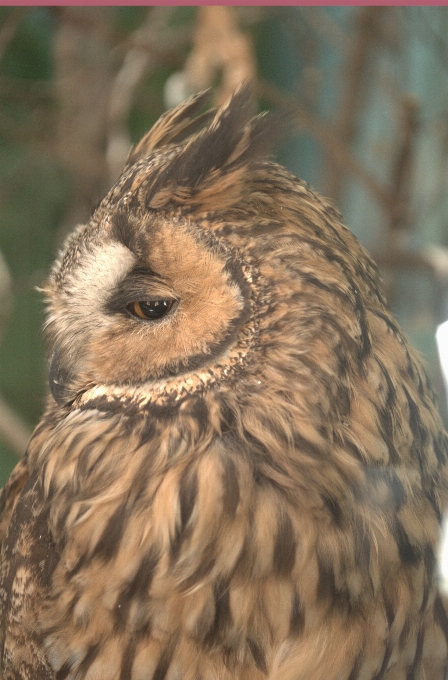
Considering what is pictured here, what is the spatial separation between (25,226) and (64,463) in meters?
1.74

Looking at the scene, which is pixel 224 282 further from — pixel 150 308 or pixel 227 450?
pixel 227 450

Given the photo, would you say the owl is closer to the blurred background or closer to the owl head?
the owl head

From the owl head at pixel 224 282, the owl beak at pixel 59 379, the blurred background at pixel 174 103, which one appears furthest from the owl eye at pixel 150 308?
the blurred background at pixel 174 103

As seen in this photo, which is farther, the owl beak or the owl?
the owl beak

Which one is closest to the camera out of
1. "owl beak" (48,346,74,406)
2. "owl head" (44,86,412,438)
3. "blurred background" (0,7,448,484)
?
"owl head" (44,86,412,438)

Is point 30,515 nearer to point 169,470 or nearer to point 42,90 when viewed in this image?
point 169,470

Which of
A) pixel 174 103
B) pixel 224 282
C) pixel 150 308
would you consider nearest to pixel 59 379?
pixel 150 308

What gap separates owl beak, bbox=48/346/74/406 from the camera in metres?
1.11

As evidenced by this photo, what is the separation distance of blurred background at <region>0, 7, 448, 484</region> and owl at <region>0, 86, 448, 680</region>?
0.94 meters

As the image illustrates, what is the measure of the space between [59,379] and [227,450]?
30cm

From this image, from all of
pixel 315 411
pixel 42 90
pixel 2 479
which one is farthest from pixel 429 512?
pixel 42 90

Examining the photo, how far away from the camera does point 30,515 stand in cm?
112

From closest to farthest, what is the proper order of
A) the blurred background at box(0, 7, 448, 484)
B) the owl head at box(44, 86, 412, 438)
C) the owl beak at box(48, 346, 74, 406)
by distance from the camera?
the owl head at box(44, 86, 412, 438) → the owl beak at box(48, 346, 74, 406) → the blurred background at box(0, 7, 448, 484)

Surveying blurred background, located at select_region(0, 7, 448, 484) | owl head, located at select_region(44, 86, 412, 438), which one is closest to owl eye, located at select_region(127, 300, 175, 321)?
owl head, located at select_region(44, 86, 412, 438)
